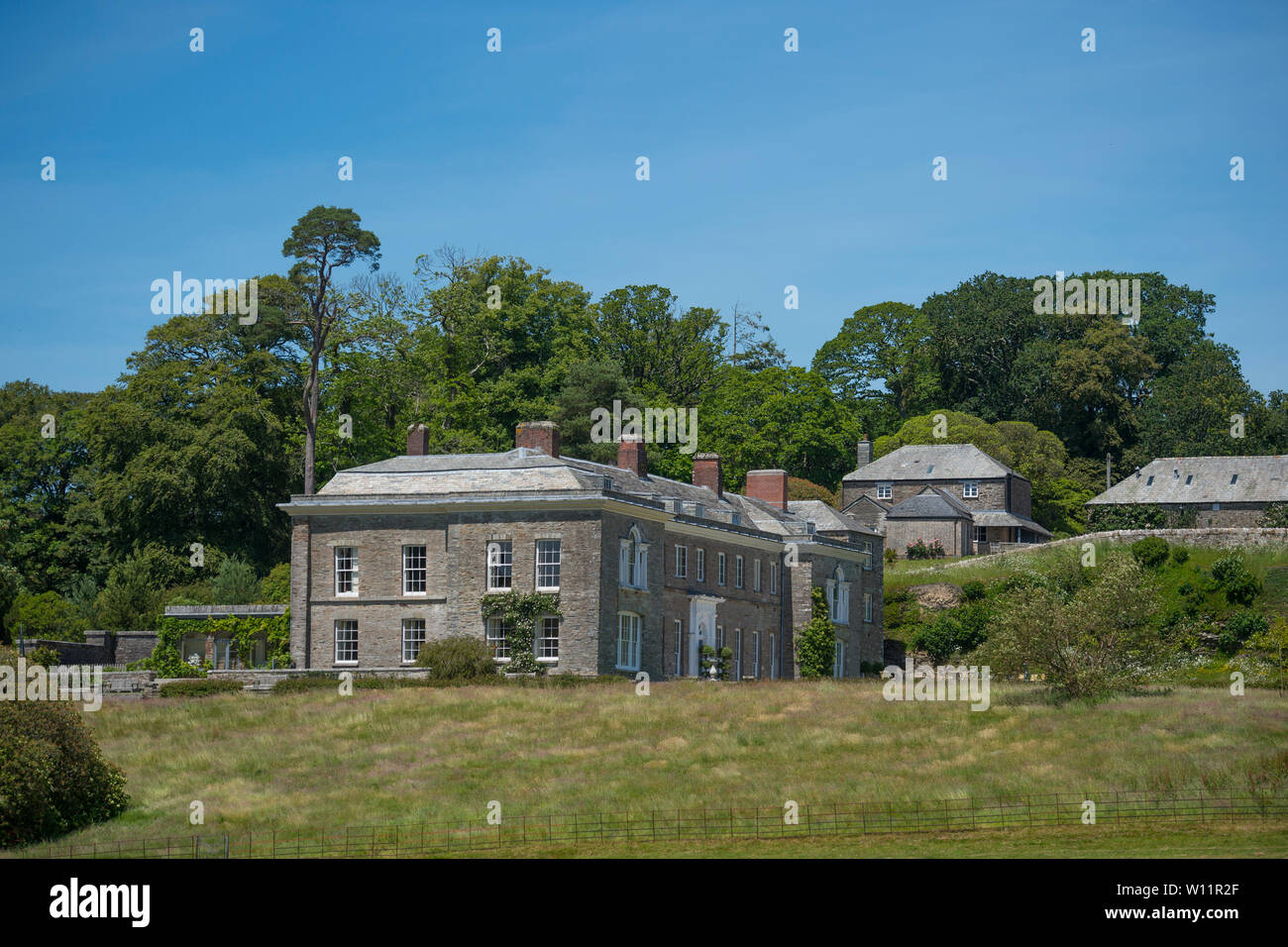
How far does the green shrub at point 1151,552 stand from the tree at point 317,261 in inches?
1508

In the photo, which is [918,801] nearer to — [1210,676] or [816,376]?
[1210,676]

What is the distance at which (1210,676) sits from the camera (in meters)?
61.0

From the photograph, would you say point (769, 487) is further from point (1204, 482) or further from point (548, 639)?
point (1204, 482)

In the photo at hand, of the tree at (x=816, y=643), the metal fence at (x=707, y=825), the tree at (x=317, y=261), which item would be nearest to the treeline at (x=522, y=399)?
the tree at (x=317, y=261)

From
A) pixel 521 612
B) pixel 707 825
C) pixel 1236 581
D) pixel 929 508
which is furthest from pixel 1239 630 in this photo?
pixel 707 825

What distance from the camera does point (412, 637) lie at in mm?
55875

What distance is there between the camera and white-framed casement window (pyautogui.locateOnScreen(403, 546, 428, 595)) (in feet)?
184

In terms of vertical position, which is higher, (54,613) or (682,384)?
(682,384)

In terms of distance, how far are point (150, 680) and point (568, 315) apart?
46.6m

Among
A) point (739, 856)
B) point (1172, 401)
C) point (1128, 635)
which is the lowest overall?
point (739, 856)

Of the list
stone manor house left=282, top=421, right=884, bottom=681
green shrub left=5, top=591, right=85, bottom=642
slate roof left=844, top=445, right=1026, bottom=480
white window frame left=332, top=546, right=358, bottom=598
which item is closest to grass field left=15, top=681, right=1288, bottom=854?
stone manor house left=282, top=421, right=884, bottom=681

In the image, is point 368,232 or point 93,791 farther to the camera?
point 368,232
